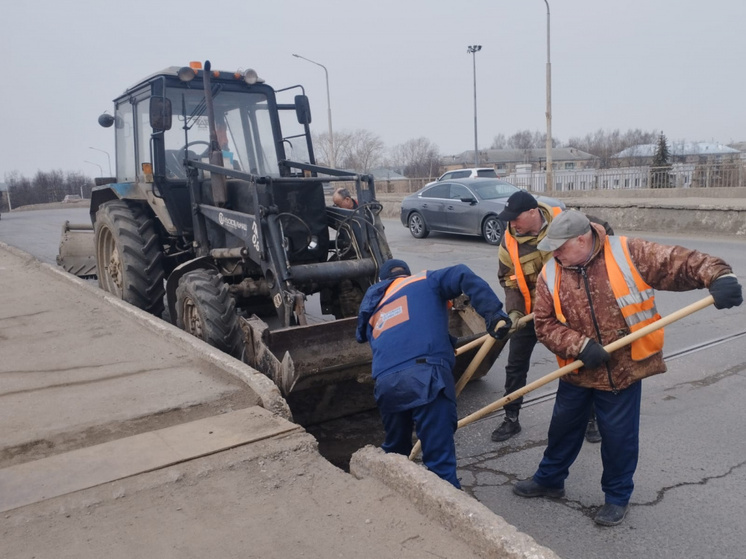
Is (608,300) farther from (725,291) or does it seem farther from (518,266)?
(518,266)

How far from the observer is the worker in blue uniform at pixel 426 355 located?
11.2 ft

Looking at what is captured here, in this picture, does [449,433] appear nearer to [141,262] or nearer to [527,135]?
[141,262]

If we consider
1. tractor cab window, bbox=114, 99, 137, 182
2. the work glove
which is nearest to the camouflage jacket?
the work glove

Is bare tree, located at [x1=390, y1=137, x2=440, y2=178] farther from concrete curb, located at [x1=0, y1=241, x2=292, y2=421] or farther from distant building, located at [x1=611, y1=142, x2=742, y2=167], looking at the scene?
concrete curb, located at [x1=0, y1=241, x2=292, y2=421]

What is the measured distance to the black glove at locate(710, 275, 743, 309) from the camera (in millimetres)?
3068

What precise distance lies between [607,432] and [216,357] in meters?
2.81

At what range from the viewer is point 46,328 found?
21.1 ft

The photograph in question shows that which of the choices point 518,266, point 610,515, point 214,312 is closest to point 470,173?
point 214,312

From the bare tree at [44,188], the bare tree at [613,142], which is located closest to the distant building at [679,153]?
the bare tree at [613,142]

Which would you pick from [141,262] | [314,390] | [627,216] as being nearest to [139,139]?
[141,262]

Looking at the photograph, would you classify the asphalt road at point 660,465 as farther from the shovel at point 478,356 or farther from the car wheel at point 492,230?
the car wheel at point 492,230

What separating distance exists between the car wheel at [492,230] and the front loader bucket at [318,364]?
9.41 metres

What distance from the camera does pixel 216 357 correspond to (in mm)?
4902

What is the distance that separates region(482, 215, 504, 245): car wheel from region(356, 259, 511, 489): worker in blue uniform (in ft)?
35.7
